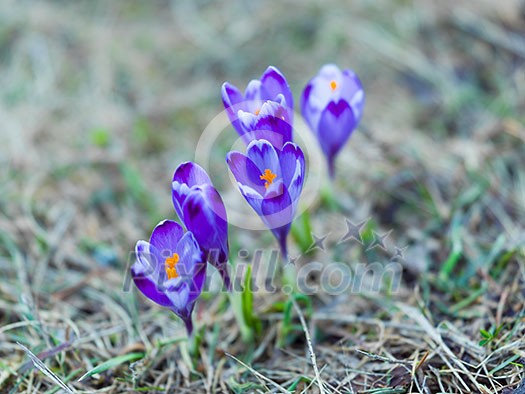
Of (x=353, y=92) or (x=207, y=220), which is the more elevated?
(x=353, y=92)

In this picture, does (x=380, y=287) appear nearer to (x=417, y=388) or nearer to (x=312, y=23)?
(x=417, y=388)

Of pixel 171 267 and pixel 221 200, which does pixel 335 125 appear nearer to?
pixel 221 200

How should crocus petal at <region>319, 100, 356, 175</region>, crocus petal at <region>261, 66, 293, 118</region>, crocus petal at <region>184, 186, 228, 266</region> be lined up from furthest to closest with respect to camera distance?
crocus petal at <region>319, 100, 356, 175</region> → crocus petal at <region>261, 66, 293, 118</region> → crocus petal at <region>184, 186, 228, 266</region>

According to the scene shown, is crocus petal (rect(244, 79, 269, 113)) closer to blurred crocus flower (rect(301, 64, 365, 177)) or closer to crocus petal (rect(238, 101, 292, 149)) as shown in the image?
crocus petal (rect(238, 101, 292, 149))

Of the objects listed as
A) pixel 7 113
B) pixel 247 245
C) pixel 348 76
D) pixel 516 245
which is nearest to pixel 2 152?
pixel 7 113

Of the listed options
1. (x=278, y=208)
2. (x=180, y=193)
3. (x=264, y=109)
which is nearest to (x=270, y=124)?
(x=264, y=109)

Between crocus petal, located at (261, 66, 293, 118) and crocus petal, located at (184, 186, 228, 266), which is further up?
crocus petal, located at (261, 66, 293, 118)

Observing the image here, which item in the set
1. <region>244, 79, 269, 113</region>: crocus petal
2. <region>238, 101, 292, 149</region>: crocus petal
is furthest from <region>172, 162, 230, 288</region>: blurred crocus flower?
<region>244, 79, 269, 113</region>: crocus petal
